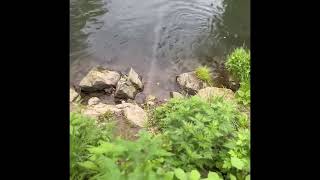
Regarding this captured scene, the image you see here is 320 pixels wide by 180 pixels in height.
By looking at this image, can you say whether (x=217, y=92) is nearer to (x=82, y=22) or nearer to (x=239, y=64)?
(x=239, y=64)

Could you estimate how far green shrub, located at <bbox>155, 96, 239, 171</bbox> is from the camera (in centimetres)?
345

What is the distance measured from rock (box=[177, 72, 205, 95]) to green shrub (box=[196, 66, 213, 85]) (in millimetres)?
85

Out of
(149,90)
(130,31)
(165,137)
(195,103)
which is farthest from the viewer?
(130,31)

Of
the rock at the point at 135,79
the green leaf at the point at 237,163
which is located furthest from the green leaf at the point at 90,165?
the rock at the point at 135,79

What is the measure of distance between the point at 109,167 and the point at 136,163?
0.14 meters

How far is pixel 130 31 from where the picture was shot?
28.6ft

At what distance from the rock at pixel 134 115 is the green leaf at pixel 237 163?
2024 mm

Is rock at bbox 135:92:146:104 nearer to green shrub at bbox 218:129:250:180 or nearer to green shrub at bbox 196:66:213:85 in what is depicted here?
green shrub at bbox 196:66:213:85

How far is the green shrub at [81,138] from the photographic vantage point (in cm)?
283

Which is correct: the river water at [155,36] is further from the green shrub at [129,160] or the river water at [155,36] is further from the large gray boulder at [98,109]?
the green shrub at [129,160]

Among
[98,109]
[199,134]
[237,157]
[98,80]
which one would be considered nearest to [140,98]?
[98,80]

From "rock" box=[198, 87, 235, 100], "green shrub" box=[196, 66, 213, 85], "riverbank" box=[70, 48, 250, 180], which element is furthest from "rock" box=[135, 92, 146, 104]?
"green shrub" box=[196, 66, 213, 85]
